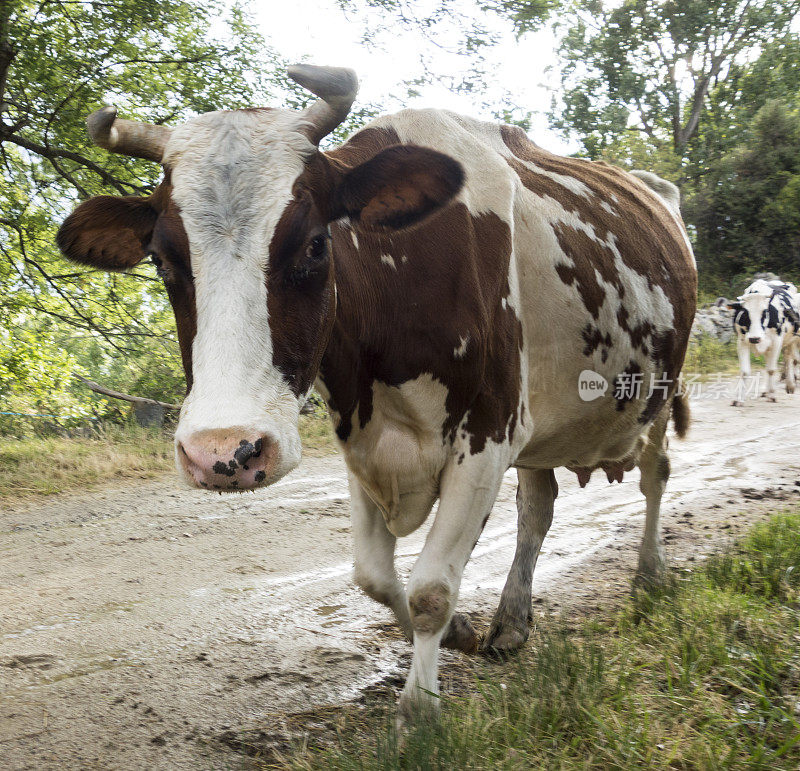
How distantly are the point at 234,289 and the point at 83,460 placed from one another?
5769 mm

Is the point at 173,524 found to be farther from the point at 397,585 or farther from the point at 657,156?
the point at 657,156

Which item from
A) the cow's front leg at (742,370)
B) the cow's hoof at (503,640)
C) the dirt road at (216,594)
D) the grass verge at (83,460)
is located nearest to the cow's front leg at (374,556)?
the dirt road at (216,594)

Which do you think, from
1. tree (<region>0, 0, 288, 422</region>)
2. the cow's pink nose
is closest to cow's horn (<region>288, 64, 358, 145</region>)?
the cow's pink nose

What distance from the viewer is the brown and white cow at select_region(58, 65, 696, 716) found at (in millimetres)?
2041

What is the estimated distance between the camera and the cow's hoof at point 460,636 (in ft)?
10.6

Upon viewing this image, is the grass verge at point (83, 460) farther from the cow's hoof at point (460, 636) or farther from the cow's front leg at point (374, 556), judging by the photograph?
the cow's hoof at point (460, 636)

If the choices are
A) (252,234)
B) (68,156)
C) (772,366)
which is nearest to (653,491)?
(252,234)

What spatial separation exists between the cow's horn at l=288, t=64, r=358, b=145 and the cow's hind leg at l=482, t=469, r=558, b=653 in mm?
2206

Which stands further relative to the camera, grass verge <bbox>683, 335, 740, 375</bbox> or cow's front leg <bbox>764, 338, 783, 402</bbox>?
grass verge <bbox>683, 335, 740, 375</bbox>

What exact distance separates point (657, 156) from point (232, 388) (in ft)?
81.6

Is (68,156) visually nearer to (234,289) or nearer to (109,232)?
(109,232)

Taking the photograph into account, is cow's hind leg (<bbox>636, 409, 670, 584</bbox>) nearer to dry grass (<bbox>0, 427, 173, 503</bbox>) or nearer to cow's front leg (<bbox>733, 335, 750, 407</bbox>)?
dry grass (<bbox>0, 427, 173, 503</bbox>)

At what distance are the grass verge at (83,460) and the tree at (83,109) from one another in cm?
83

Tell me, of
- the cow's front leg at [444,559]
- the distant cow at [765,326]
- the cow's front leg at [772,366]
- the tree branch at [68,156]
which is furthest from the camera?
the distant cow at [765,326]
